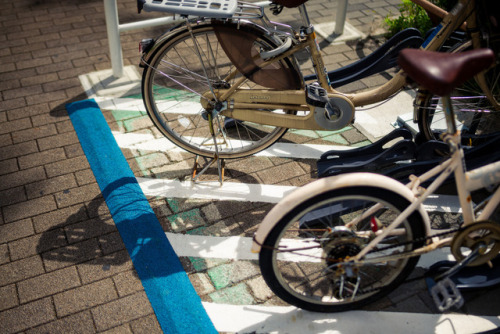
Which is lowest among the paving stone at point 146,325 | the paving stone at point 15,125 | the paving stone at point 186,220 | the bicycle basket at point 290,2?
the paving stone at point 15,125

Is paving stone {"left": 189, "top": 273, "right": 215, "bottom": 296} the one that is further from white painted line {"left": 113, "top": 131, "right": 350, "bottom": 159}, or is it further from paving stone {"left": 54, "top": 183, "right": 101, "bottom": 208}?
white painted line {"left": 113, "top": 131, "right": 350, "bottom": 159}

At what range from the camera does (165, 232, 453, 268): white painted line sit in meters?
3.13

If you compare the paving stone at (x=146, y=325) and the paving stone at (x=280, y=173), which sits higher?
the paving stone at (x=280, y=173)

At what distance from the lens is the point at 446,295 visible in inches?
105

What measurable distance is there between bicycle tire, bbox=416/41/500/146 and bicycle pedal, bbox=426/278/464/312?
1223mm

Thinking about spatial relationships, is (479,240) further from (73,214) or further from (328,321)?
(73,214)

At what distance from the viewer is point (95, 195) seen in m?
3.56

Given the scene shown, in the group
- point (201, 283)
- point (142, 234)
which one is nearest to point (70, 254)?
point (142, 234)

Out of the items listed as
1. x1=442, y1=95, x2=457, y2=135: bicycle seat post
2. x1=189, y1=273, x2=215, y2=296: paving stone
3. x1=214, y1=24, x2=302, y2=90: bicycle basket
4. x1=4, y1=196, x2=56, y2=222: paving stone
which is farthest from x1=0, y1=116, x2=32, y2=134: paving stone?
x1=442, y1=95, x2=457, y2=135: bicycle seat post

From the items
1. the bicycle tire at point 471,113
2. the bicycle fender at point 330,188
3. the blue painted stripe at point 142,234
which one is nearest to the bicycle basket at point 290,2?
the bicycle tire at point 471,113

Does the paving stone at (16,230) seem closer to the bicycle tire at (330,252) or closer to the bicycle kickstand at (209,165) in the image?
the bicycle kickstand at (209,165)

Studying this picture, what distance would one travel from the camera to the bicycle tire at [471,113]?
11.5 feet

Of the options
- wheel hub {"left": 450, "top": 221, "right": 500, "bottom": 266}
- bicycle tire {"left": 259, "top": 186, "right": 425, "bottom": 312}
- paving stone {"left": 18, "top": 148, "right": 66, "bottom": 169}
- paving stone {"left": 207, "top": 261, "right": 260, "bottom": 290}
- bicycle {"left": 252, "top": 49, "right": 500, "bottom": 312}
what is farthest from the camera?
paving stone {"left": 18, "top": 148, "right": 66, "bottom": 169}

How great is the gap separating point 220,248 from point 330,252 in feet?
2.70
